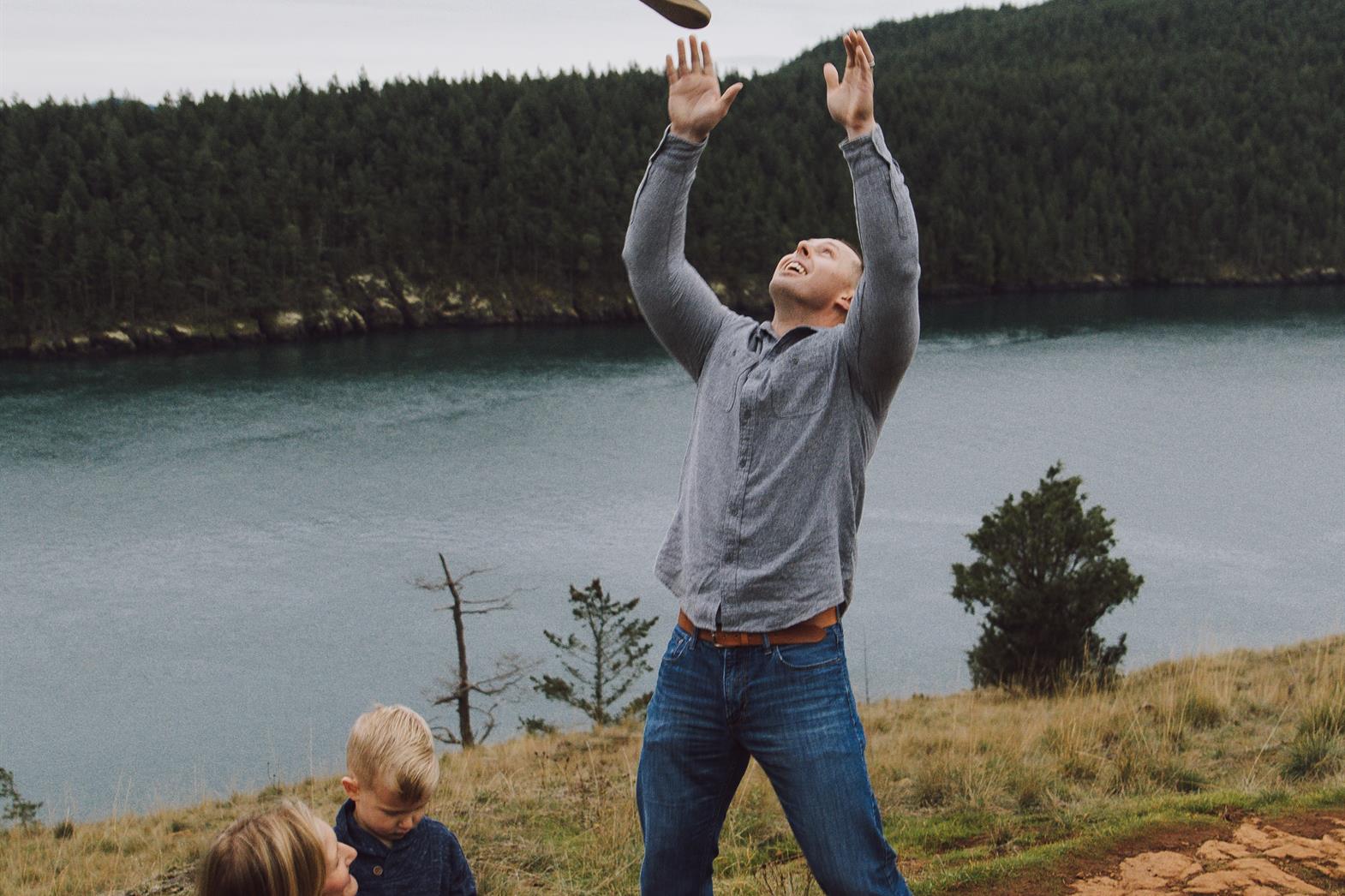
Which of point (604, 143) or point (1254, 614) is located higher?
point (604, 143)

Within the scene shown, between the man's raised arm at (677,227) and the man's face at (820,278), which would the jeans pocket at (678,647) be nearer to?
the man's raised arm at (677,227)

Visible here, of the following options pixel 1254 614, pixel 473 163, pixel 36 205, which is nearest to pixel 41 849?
pixel 1254 614

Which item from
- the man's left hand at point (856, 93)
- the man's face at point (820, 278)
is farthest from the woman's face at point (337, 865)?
the man's left hand at point (856, 93)

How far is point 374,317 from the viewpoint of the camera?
7138 centimetres

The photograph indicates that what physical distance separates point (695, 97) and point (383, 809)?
1581mm

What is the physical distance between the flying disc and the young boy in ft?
4.52

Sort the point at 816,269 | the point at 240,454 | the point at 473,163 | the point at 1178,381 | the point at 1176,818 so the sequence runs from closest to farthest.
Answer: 1. the point at 816,269
2. the point at 1176,818
3. the point at 240,454
4. the point at 1178,381
5. the point at 473,163

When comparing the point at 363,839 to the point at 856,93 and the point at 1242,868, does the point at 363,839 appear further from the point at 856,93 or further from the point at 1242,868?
the point at 1242,868

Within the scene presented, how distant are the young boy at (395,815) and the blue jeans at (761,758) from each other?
0.42 metres

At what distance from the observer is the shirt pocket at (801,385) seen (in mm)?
2340

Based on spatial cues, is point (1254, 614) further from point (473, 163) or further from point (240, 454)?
point (473, 163)

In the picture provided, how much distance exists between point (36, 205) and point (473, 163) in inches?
1096

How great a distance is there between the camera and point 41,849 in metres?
7.42

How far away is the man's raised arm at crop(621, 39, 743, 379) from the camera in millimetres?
2506
